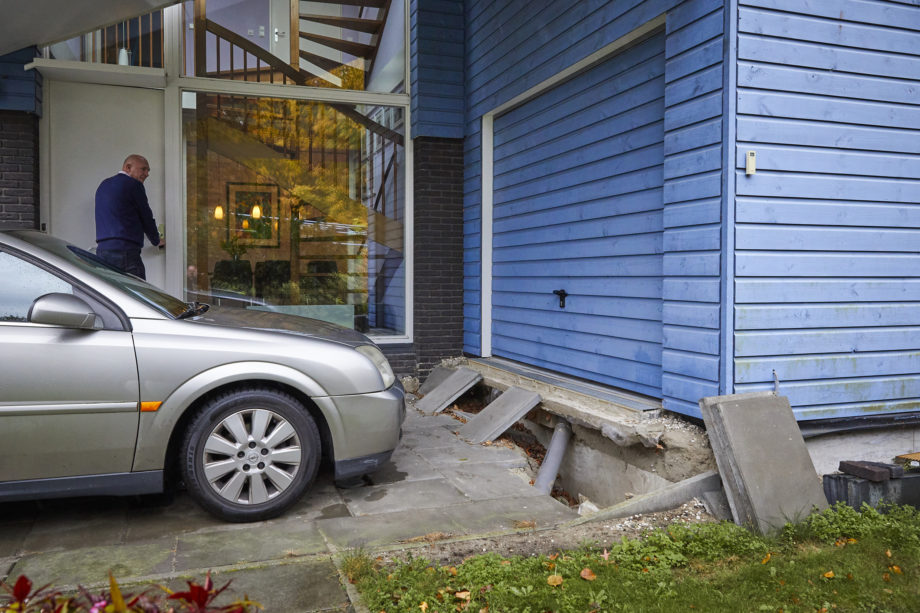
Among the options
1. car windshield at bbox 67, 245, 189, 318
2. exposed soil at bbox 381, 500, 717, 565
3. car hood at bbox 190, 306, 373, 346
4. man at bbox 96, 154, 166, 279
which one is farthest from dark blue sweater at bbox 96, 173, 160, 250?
exposed soil at bbox 381, 500, 717, 565

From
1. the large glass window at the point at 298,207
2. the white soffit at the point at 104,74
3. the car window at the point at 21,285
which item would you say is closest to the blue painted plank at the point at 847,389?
the car window at the point at 21,285

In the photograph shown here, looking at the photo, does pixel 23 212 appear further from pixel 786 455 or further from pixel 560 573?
pixel 786 455

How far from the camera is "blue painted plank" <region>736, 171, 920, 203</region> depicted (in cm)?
402

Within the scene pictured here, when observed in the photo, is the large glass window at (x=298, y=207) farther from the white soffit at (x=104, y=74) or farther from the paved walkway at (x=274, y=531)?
the paved walkway at (x=274, y=531)

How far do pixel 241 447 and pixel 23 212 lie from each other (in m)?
4.58

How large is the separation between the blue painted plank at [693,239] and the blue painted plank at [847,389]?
2.84ft

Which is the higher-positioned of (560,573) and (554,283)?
(554,283)

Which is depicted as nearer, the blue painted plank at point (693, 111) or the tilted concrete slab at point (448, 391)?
the blue painted plank at point (693, 111)

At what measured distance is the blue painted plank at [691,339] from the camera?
4102 millimetres

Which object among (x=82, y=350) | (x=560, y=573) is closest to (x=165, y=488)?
(x=82, y=350)

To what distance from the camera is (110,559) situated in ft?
10.3

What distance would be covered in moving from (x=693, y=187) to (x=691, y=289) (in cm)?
64

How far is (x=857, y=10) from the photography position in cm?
423

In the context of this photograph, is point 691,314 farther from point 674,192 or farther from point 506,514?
point 506,514
